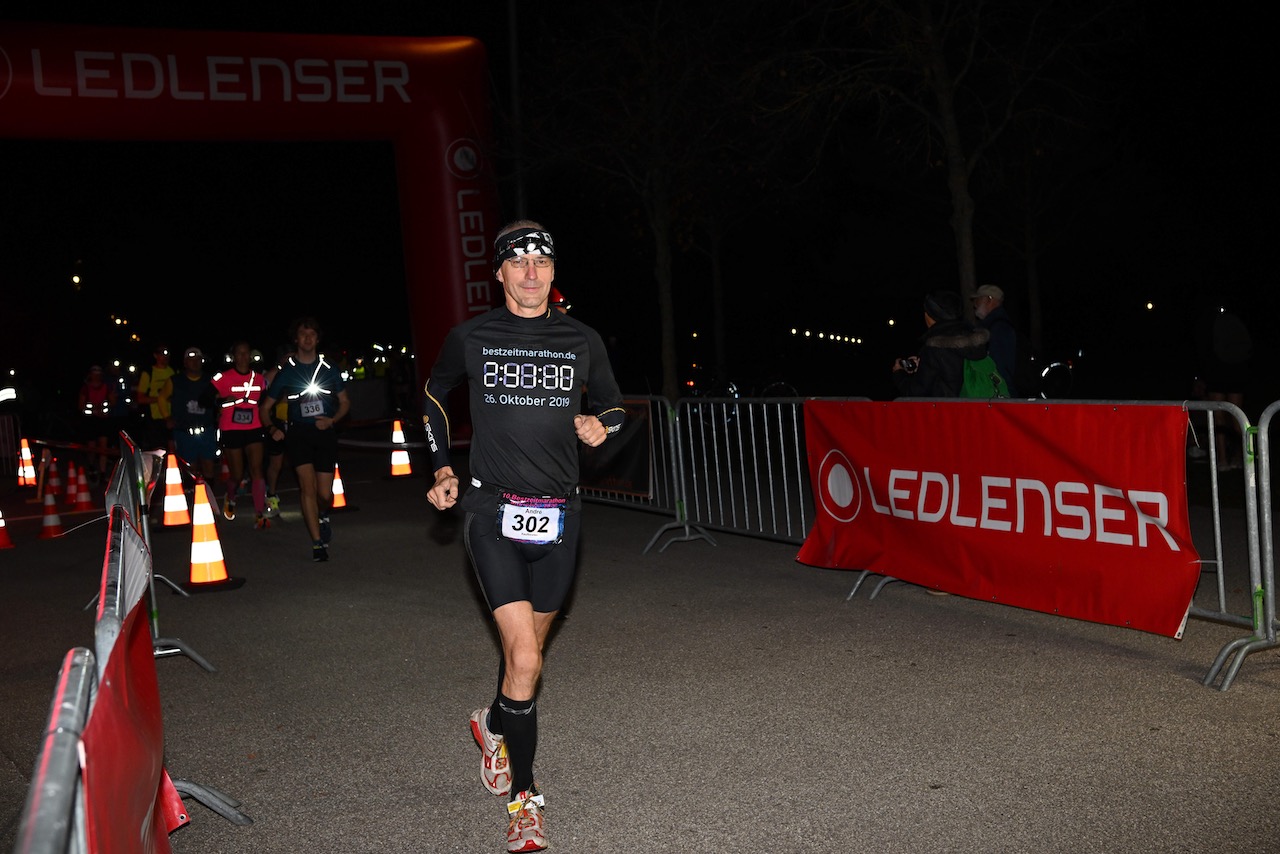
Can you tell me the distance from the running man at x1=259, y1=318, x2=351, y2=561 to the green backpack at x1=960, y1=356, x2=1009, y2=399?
199 inches

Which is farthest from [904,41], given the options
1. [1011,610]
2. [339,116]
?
[339,116]

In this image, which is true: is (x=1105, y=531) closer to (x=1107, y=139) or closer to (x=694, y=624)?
(x=694, y=624)

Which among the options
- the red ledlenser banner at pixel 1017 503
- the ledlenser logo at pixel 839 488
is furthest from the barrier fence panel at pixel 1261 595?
the ledlenser logo at pixel 839 488

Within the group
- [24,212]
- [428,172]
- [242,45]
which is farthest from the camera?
[24,212]

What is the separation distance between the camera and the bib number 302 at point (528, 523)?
435cm

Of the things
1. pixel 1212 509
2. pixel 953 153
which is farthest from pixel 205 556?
pixel 953 153

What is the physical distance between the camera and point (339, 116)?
17.2 meters

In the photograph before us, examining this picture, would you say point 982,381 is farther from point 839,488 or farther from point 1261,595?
point 1261,595

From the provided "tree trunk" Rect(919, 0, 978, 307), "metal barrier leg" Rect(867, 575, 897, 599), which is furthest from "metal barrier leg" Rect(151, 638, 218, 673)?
"tree trunk" Rect(919, 0, 978, 307)

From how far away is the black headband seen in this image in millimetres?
4414

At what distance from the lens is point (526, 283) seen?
4.44 metres

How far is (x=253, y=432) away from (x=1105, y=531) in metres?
9.04

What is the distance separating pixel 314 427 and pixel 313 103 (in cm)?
811

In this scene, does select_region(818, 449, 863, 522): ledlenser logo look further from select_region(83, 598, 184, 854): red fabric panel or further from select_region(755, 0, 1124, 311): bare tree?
select_region(83, 598, 184, 854): red fabric panel
